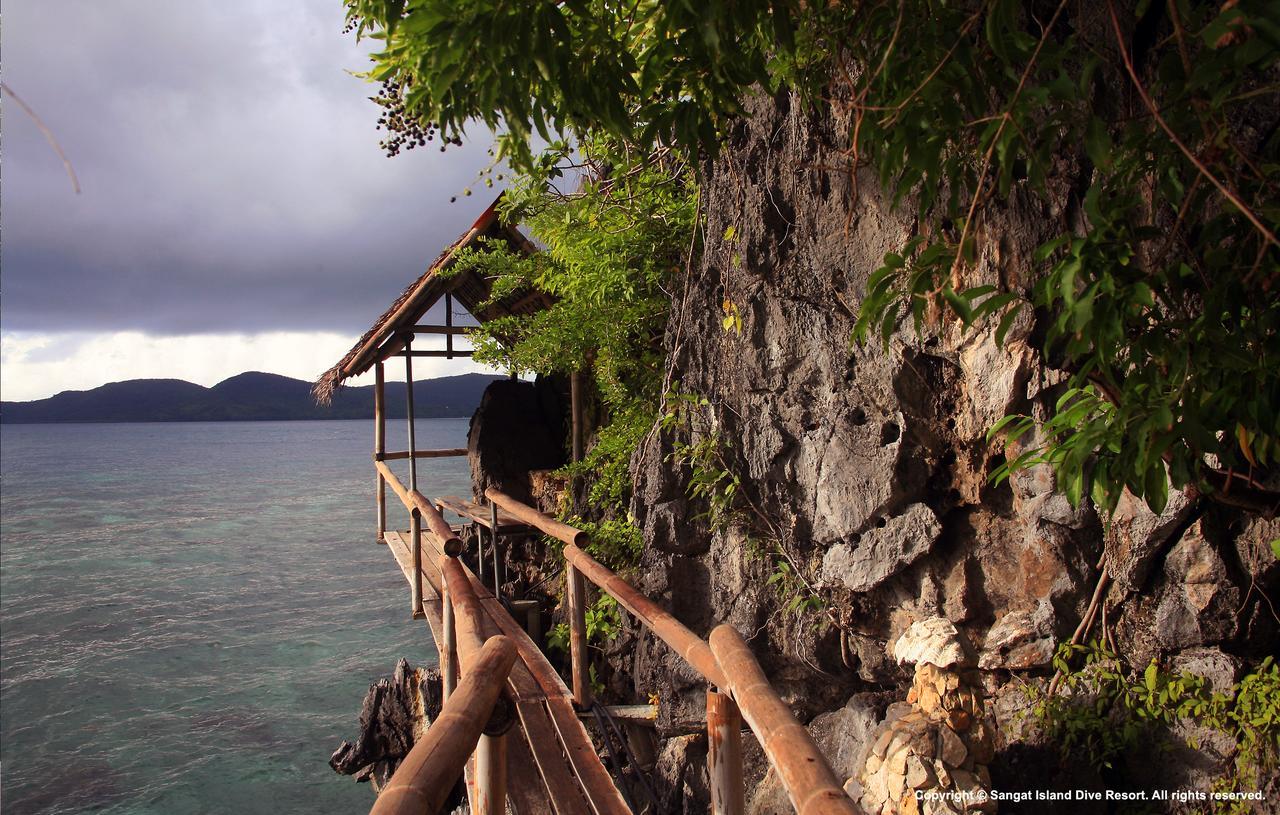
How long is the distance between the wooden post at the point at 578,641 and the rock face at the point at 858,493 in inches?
41.5

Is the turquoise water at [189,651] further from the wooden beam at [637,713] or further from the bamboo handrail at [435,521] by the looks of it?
the wooden beam at [637,713]

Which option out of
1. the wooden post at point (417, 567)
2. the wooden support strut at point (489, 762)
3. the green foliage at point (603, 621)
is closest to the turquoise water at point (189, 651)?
the wooden post at point (417, 567)

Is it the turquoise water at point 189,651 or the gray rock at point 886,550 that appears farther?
the turquoise water at point 189,651

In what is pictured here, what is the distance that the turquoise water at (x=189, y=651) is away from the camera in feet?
32.6

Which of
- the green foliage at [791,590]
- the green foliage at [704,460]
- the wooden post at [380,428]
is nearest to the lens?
the green foliage at [791,590]

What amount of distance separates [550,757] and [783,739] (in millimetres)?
1947

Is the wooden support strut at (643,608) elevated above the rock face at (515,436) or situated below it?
below

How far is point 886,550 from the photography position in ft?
13.1

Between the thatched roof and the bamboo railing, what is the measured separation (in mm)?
5105

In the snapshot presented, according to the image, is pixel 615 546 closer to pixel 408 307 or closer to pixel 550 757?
pixel 550 757

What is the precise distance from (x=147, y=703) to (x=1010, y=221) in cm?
1478

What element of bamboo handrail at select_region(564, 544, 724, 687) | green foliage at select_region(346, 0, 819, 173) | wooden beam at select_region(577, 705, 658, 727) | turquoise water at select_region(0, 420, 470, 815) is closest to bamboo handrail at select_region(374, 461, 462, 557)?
bamboo handrail at select_region(564, 544, 724, 687)

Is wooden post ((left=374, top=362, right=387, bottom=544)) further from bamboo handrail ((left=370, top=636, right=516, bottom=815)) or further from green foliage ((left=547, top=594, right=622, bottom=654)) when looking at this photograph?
bamboo handrail ((left=370, top=636, right=516, bottom=815))

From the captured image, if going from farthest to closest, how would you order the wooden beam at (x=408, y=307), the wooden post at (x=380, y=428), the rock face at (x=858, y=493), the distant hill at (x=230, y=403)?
1. the distant hill at (x=230, y=403)
2. the wooden post at (x=380, y=428)
3. the wooden beam at (x=408, y=307)
4. the rock face at (x=858, y=493)
